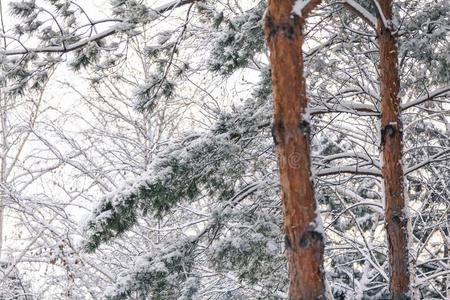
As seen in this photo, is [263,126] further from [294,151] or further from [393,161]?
[294,151]

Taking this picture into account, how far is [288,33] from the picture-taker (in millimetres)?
3871

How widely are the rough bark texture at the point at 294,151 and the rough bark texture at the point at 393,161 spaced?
123 cm

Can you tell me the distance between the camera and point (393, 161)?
4883 mm

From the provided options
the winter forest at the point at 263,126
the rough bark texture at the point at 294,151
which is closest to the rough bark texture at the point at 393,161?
the winter forest at the point at 263,126

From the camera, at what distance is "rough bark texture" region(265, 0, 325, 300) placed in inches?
146

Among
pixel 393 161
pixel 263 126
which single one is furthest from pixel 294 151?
pixel 263 126

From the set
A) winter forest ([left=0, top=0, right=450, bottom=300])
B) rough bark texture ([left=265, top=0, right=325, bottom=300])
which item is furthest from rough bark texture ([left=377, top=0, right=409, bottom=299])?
rough bark texture ([left=265, top=0, right=325, bottom=300])

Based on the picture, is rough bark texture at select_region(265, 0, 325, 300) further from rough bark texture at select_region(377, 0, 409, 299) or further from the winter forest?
rough bark texture at select_region(377, 0, 409, 299)

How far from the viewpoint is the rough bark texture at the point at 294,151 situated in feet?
12.1

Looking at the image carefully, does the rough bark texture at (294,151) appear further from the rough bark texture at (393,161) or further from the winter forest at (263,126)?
the rough bark texture at (393,161)

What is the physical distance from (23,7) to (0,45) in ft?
1.45

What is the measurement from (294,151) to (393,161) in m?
1.39

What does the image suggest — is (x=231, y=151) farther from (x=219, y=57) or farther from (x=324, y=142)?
(x=324, y=142)

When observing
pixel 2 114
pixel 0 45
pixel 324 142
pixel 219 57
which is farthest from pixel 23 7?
pixel 2 114
